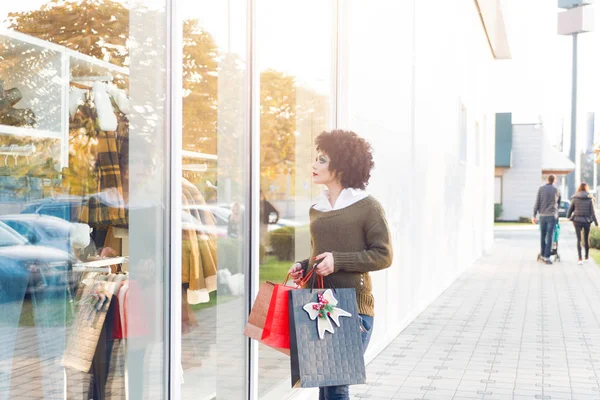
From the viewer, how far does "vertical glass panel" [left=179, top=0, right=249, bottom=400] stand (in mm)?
3586

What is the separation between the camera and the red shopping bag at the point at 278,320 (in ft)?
10.7

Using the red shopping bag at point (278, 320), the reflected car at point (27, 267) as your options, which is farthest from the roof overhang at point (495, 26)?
the reflected car at point (27, 267)

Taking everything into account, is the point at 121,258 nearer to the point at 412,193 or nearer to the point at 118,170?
the point at 118,170

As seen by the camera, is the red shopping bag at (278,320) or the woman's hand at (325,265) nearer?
the red shopping bag at (278,320)

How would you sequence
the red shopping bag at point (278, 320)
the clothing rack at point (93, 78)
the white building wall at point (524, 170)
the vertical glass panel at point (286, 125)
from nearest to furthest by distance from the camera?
1. the clothing rack at point (93, 78)
2. the red shopping bag at point (278, 320)
3. the vertical glass panel at point (286, 125)
4. the white building wall at point (524, 170)

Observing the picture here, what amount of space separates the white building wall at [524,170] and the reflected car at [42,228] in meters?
42.0

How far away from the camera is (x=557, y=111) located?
224ft

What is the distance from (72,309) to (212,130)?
1.28 meters

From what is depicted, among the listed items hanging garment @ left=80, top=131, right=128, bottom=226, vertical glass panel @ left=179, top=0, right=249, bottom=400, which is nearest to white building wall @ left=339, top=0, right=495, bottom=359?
vertical glass panel @ left=179, top=0, right=249, bottom=400

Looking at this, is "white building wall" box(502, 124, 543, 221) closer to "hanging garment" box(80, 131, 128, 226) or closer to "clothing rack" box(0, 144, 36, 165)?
"hanging garment" box(80, 131, 128, 226)

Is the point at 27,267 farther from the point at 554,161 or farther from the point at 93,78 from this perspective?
the point at 554,161

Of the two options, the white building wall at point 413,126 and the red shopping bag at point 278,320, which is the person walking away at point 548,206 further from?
the red shopping bag at point 278,320

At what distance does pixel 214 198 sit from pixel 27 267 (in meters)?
1.36

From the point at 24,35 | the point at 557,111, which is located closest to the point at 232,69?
the point at 24,35
